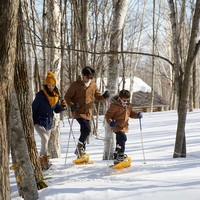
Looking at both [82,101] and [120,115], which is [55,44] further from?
[120,115]

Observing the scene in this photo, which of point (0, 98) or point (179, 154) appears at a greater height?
point (0, 98)

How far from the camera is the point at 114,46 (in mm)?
6051

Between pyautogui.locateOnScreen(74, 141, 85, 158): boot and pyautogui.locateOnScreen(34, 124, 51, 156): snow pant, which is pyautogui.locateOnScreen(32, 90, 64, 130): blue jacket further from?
pyautogui.locateOnScreen(74, 141, 85, 158): boot

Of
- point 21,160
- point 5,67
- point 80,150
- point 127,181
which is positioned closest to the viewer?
point 5,67

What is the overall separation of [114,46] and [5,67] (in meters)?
3.39

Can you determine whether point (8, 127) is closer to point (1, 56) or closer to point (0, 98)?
point (0, 98)

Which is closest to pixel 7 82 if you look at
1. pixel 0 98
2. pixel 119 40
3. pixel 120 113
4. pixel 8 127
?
pixel 0 98

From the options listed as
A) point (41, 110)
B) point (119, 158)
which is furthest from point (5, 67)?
point (119, 158)

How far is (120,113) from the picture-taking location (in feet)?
18.5

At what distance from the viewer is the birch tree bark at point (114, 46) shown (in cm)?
595

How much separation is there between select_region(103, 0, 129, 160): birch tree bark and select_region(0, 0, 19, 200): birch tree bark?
3.01 meters

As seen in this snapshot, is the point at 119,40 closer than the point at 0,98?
No

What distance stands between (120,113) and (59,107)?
112 cm

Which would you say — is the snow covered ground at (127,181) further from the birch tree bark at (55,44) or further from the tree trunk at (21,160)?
the birch tree bark at (55,44)
